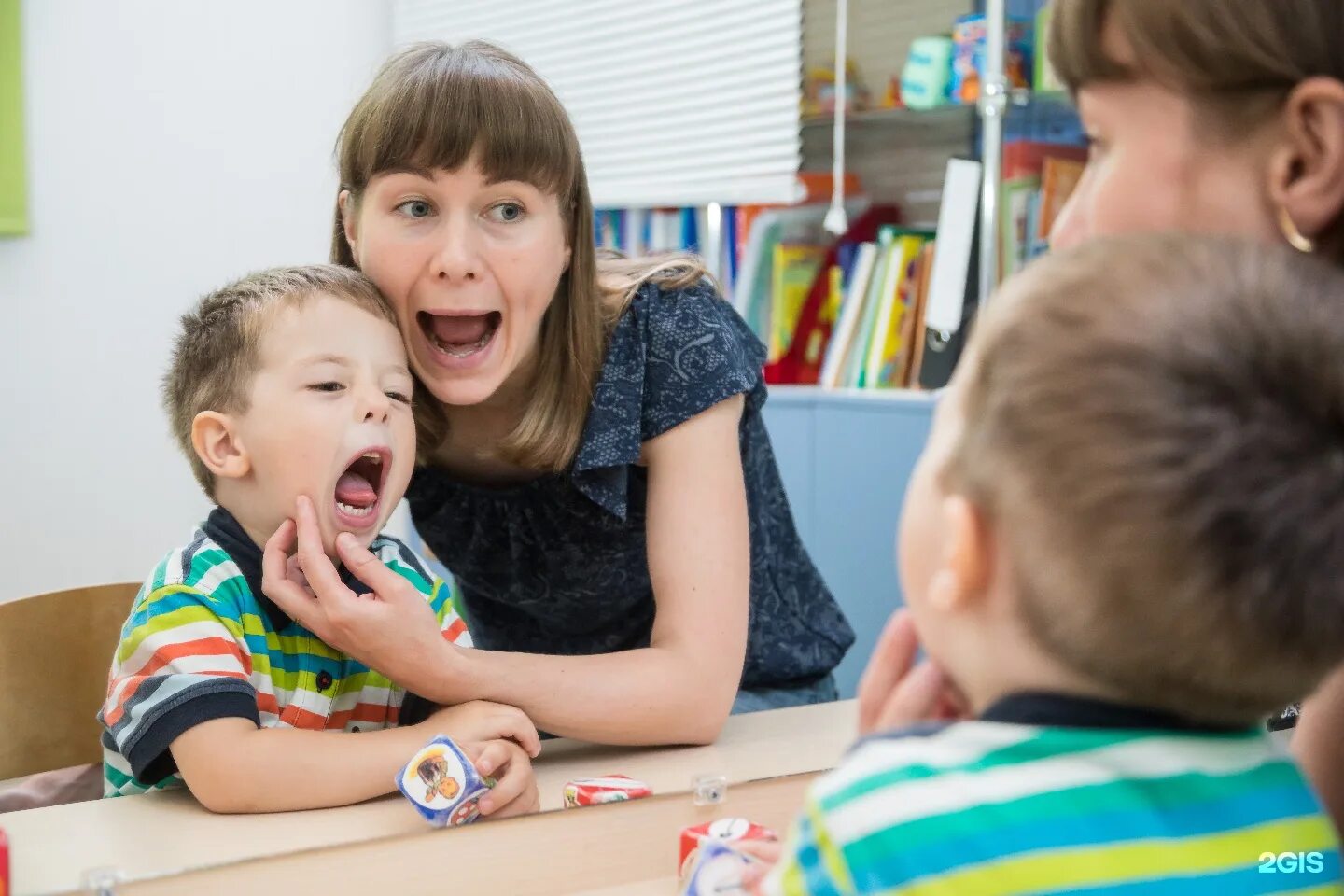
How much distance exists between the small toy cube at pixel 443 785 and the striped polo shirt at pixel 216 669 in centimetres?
14

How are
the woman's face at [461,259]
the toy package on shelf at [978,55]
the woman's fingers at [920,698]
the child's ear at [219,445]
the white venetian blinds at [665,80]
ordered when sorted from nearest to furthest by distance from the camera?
the woman's fingers at [920,698]
the child's ear at [219,445]
the woman's face at [461,259]
the toy package on shelf at [978,55]
the white venetian blinds at [665,80]

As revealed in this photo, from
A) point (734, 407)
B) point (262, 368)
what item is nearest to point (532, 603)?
point (734, 407)

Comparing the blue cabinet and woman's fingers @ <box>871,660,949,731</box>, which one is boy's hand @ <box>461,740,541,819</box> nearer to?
woman's fingers @ <box>871,660,949,731</box>

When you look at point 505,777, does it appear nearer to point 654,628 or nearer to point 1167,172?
point 654,628

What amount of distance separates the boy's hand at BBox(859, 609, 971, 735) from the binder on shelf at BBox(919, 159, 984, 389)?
163 cm

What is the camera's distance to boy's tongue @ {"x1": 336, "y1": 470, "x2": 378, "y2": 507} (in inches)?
43.9

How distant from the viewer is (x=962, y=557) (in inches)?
20.6

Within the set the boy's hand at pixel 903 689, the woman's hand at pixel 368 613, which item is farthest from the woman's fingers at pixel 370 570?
the boy's hand at pixel 903 689

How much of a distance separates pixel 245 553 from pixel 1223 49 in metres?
0.75

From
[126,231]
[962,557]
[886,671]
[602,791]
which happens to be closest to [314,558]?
[602,791]

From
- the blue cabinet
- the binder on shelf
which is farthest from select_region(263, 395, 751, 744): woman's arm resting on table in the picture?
the binder on shelf

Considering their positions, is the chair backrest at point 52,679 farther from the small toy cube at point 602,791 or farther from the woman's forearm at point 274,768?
the small toy cube at point 602,791

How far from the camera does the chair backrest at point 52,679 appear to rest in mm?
1163

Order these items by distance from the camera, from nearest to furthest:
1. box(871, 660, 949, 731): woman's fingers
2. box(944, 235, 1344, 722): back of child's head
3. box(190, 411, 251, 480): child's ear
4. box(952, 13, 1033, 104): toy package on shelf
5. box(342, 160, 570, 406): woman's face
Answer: box(944, 235, 1344, 722): back of child's head < box(871, 660, 949, 731): woman's fingers < box(190, 411, 251, 480): child's ear < box(342, 160, 570, 406): woman's face < box(952, 13, 1033, 104): toy package on shelf
